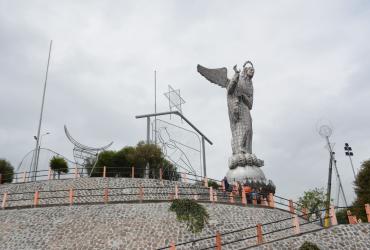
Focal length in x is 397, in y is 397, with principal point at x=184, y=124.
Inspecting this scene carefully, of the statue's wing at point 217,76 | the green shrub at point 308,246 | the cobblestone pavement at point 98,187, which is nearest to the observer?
the green shrub at point 308,246

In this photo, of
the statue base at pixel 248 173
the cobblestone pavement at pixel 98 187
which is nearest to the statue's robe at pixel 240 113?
the statue base at pixel 248 173

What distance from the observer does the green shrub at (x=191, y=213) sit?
682 inches

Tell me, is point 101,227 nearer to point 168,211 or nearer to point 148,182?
point 168,211

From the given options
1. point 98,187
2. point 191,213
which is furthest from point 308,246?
point 98,187

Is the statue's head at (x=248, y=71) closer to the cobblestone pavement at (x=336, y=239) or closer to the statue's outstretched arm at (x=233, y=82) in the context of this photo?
the statue's outstretched arm at (x=233, y=82)

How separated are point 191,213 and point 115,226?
3412mm

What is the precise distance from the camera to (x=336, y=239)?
14703 millimetres

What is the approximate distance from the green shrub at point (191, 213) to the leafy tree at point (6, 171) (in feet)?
52.1

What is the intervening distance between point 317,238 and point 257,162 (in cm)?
1196

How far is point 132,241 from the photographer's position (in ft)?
53.2

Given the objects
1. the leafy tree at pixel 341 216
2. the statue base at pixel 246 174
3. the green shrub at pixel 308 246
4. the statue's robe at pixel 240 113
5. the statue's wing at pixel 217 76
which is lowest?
the green shrub at pixel 308 246

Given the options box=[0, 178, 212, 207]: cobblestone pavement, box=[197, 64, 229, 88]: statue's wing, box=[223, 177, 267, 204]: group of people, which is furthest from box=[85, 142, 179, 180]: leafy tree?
box=[223, 177, 267, 204]: group of people

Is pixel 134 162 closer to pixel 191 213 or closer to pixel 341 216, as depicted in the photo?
pixel 191 213

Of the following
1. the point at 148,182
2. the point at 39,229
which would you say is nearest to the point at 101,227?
the point at 39,229
